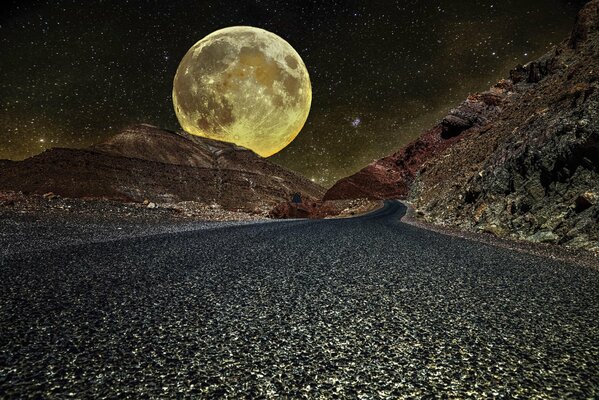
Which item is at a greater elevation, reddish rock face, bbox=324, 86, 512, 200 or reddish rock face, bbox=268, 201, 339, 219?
reddish rock face, bbox=324, 86, 512, 200

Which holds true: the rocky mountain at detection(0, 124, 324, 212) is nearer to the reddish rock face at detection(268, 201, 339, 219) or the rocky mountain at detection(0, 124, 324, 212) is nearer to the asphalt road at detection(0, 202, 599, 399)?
the reddish rock face at detection(268, 201, 339, 219)

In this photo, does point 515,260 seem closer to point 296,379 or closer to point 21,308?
point 296,379

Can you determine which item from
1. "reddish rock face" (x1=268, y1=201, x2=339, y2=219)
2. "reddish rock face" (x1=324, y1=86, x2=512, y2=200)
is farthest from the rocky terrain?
"reddish rock face" (x1=324, y1=86, x2=512, y2=200)

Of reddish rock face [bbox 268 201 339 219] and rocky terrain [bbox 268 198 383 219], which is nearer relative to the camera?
reddish rock face [bbox 268 201 339 219]

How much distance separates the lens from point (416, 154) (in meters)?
74.9

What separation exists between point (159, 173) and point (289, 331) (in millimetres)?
63721

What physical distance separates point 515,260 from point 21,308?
723 cm

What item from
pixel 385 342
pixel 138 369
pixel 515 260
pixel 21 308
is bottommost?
pixel 515 260

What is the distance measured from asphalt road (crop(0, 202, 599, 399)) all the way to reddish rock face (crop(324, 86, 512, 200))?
4639 cm

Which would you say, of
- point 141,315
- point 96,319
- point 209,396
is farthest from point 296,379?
point 96,319

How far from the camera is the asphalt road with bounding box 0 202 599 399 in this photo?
174 cm

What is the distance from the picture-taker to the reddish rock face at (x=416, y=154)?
167 ft

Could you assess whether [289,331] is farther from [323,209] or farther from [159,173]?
[159,173]

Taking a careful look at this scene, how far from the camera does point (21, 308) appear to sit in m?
2.68
